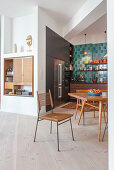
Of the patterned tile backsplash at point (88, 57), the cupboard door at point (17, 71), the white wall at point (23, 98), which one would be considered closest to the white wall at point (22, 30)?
the white wall at point (23, 98)

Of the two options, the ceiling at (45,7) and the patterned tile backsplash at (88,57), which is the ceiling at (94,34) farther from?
the ceiling at (45,7)

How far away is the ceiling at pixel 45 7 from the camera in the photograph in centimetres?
418

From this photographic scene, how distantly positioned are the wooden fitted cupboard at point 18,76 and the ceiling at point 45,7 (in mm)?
1554

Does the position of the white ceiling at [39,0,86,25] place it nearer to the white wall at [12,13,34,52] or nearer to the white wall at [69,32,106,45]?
the white wall at [12,13,34,52]

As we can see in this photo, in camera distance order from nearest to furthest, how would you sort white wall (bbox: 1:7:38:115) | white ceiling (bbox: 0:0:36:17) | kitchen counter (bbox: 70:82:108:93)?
white ceiling (bbox: 0:0:36:17)
white wall (bbox: 1:7:38:115)
kitchen counter (bbox: 70:82:108:93)

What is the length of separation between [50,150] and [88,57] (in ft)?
21.2

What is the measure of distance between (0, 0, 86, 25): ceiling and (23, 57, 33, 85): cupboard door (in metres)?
1.59

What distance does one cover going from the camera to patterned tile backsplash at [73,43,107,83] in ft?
25.0

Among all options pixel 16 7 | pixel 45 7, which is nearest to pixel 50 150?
pixel 45 7

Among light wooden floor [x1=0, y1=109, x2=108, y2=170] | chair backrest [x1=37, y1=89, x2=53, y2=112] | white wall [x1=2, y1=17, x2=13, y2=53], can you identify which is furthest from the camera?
white wall [x1=2, y1=17, x2=13, y2=53]

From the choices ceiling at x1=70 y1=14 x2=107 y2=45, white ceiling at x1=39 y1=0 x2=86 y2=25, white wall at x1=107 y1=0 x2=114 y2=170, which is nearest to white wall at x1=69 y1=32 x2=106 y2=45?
ceiling at x1=70 y1=14 x2=107 y2=45

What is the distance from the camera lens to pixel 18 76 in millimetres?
4805


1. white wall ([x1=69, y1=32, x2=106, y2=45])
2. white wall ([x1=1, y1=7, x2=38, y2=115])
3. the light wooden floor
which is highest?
white wall ([x1=69, y1=32, x2=106, y2=45])

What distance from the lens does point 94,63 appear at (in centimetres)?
752
